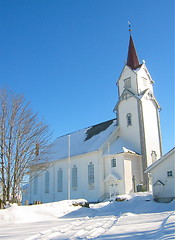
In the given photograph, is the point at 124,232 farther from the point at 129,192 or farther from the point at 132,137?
the point at 132,137

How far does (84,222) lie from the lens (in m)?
11.4

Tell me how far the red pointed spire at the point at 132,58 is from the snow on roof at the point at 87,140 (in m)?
9.15

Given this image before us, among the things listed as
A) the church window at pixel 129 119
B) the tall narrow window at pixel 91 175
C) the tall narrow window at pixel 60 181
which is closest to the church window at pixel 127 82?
the church window at pixel 129 119

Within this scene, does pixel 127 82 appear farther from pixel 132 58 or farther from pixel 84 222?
pixel 84 222

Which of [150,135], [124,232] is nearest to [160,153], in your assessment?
[150,135]

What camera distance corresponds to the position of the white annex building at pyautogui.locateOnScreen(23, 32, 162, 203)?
29766 millimetres

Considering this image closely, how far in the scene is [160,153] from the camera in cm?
3312

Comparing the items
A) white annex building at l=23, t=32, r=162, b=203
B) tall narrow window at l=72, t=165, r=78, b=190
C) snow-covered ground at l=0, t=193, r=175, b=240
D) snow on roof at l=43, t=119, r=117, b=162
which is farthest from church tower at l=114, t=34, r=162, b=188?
snow-covered ground at l=0, t=193, r=175, b=240

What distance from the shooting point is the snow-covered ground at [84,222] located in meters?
7.76

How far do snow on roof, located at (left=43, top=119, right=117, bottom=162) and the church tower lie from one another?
7.67 ft

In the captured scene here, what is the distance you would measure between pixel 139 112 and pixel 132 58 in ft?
36.2

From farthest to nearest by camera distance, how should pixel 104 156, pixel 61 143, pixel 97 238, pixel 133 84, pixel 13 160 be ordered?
pixel 61 143
pixel 133 84
pixel 104 156
pixel 13 160
pixel 97 238

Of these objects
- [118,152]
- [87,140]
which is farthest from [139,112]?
[87,140]

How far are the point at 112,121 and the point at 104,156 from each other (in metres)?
7.94
